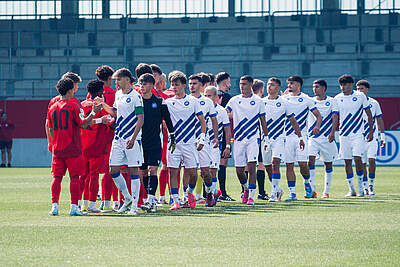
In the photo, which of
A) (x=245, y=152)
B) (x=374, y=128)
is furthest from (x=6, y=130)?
(x=245, y=152)

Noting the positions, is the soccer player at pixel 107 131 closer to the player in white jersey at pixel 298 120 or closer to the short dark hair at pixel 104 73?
the short dark hair at pixel 104 73

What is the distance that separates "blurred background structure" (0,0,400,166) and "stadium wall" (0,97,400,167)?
1824 millimetres

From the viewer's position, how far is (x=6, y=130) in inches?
1184

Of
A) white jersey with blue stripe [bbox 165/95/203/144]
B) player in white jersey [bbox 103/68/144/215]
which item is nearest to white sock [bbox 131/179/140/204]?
player in white jersey [bbox 103/68/144/215]

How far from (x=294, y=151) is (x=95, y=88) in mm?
4444

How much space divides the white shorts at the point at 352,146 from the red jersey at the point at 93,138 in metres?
5.67

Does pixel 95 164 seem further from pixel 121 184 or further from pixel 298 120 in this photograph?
pixel 298 120

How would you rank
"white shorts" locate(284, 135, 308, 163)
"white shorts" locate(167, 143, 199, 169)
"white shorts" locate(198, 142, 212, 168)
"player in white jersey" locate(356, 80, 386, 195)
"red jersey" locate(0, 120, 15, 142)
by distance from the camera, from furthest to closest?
"red jersey" locate(0, 120, 15, 142) < "player in white jersey" locate(356, 80, 386, 195) < "white shorts" locate(284, 135, 308, 163) < "white shorts" locate(198, 142, 212, 168) < "white shorts" locate(167, 143, 199, 169)

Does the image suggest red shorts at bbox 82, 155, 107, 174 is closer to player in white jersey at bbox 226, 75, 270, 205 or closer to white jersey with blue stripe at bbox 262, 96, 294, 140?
player in white jersey at bbox 226, 75, 270, 205

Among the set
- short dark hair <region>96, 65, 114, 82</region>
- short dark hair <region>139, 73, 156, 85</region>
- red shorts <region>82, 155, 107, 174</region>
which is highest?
short dark hair <region>96, 65, 114, 82</region>

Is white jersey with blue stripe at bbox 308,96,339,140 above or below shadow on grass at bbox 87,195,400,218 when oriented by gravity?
above

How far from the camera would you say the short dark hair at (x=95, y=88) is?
432 inches

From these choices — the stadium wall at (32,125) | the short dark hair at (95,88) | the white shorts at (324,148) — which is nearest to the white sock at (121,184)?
the short dark hair at (95,88)

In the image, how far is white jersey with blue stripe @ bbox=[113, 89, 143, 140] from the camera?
10.5m
